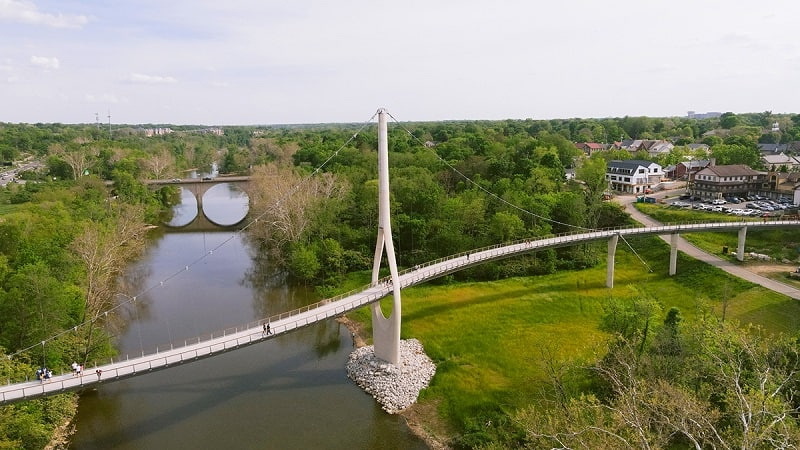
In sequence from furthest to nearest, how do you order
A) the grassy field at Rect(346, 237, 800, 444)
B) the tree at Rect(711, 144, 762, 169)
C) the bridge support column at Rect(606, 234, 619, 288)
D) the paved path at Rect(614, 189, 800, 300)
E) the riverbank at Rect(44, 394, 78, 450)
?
1. the tree at Rect(711, 144, 762, 169)
2. the bridge support column at Rect(606, 234, 619, 288)
3. the paved path at Rect(614, 189, 800, 300)
4. the grassy field at Rect(346, 237, 800, 444)
5. the riverbank at Rect(44, 394, 78, 450)

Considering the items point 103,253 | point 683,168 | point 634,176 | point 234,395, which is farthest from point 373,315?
point 683,168

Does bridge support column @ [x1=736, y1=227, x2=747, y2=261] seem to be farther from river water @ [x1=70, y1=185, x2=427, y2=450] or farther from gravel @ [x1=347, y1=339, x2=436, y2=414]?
river water @ [x1=70, y1=185, x2=427, y2=450]

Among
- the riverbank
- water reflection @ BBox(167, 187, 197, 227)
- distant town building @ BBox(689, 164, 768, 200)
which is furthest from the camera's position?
water reflection @ BBox(167, 187, 197, 227)

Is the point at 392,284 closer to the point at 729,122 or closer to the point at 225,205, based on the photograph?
the point at 225,205

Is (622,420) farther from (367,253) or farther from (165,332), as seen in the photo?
(367,253)

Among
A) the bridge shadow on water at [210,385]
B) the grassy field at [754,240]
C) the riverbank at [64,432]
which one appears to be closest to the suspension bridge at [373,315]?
the bridge shadow on water at [210,385]

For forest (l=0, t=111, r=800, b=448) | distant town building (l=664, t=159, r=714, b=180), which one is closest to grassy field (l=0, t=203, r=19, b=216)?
forest (l=0, t=111, r=800, b=448)

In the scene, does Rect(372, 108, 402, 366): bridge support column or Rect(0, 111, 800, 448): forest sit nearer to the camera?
Rect(0, 111, 800, 448): forest

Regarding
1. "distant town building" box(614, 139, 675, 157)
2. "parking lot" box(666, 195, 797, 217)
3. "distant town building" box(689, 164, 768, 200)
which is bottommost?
"parking lot" box(666, 195, 797, 217)
